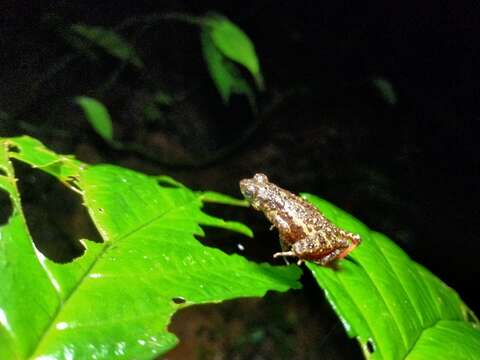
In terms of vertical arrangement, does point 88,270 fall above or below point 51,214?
above

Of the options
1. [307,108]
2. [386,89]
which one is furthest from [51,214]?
[386,89]

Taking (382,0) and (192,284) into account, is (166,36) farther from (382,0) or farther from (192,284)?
(192,284)

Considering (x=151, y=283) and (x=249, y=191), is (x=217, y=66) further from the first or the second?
(x=151, y=283)

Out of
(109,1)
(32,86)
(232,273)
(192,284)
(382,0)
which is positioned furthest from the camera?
(382,0)

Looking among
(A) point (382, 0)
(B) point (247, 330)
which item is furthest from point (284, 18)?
(B) point (247, 330)

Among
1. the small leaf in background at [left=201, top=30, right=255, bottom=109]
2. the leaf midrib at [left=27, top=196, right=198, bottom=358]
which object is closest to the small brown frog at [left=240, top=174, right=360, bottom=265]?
the leaf midrib at [left=27, top=196, right=198, bottom=358]

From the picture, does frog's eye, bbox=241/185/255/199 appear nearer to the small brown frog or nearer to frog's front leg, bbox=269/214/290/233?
the small brown frog

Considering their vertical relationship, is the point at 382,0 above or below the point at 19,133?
above
